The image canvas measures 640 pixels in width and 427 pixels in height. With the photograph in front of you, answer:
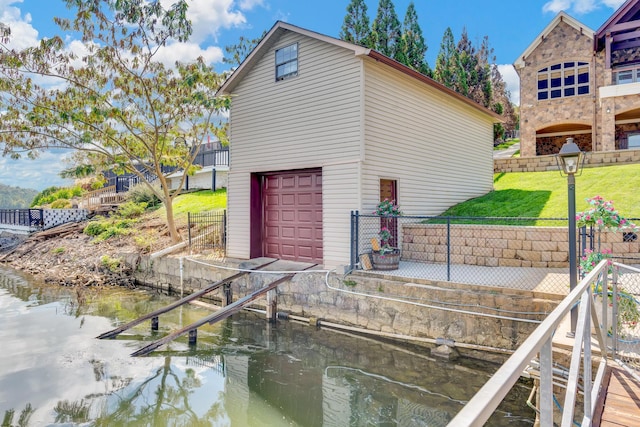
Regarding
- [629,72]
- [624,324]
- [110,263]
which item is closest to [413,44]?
[629,72]

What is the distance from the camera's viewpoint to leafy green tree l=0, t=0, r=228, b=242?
11.3m

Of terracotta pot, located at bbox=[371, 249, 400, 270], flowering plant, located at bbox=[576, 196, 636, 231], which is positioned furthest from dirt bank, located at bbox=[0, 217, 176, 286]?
flowering plant, located at bbox=[576, 196, 636, 231]

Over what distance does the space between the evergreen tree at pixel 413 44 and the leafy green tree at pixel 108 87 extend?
15.7 meters

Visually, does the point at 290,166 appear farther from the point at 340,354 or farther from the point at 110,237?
the point at 110,237

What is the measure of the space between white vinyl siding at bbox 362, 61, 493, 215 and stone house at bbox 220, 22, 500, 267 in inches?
1.1

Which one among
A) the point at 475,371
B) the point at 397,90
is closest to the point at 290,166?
the point at 397,90

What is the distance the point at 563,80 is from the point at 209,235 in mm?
19157

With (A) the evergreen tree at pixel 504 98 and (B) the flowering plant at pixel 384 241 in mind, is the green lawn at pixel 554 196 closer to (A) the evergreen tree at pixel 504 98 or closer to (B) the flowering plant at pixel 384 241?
(B) the flowering plant at pixel 384 241

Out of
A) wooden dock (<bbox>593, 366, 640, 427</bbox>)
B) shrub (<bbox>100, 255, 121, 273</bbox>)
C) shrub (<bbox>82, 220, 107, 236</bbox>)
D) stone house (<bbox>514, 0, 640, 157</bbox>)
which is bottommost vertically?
shrub (<bbox>100, 255, 121, 273</bbox>)

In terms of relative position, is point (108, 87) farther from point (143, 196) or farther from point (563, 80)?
point (563, 80)

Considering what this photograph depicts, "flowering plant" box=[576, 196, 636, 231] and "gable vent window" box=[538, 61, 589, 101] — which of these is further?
"gable vent window" box=[538, 61, 589, 101]

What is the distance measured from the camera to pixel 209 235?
13.2 m

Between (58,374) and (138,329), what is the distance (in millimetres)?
2368

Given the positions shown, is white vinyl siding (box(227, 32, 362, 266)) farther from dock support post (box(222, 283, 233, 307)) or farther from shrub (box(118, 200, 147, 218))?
shrub (box(118, 200, 147, 218))
